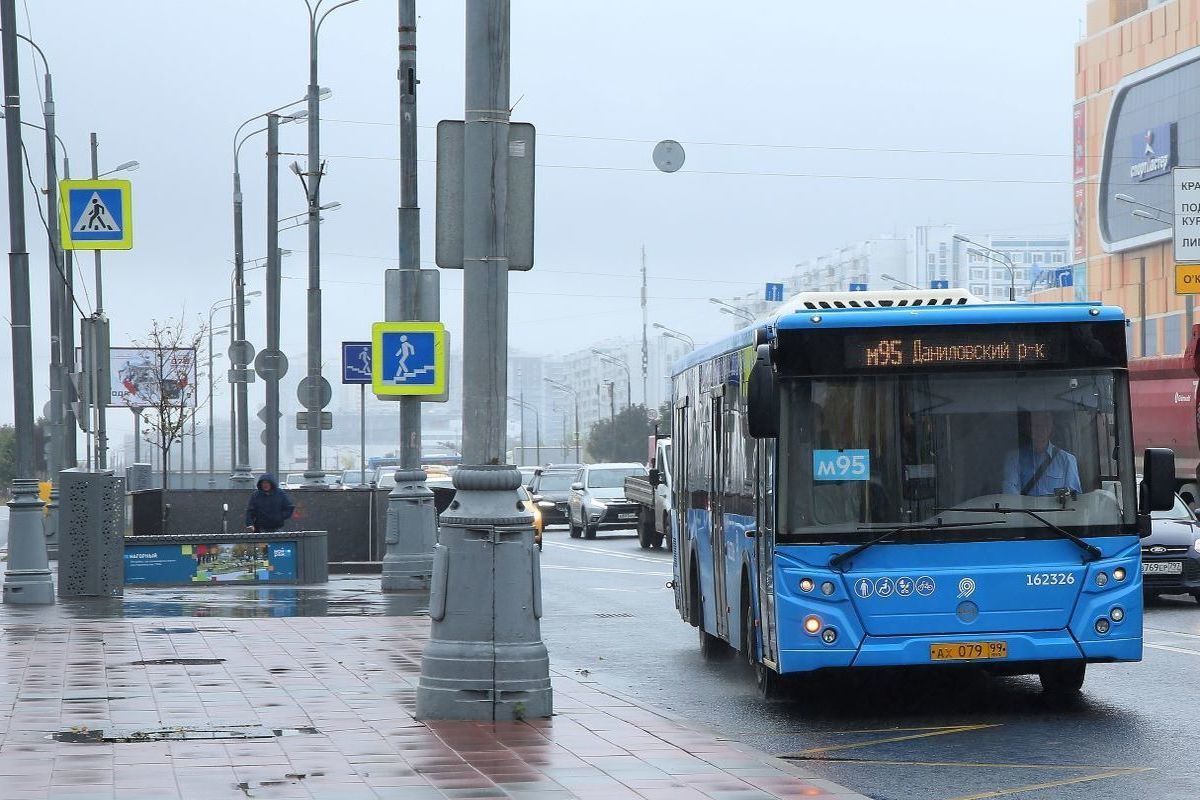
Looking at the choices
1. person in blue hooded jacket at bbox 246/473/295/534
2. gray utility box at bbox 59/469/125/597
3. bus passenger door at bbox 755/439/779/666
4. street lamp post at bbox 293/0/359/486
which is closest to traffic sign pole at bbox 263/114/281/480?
street lamp post at bbox 293/0/359/486

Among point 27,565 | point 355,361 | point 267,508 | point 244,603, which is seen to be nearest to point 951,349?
point 244,603

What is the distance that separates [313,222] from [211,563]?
10752 mm

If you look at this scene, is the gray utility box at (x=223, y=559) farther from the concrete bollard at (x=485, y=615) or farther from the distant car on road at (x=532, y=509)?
the concrete bollard at (x=485, y=615)

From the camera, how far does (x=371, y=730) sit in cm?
1086

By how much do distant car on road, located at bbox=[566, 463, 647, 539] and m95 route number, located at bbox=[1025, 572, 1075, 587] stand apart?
32.2 m

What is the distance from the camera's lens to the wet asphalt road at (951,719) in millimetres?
9742

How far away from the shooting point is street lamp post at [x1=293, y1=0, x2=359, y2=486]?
117 ft

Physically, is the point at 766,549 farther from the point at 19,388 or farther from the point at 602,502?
the point at 602,502

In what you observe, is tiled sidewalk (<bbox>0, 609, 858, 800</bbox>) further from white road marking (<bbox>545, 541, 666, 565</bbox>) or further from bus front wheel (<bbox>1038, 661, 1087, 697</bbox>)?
white road marking (<bbox>545, 541, 666, 565</bbox>)

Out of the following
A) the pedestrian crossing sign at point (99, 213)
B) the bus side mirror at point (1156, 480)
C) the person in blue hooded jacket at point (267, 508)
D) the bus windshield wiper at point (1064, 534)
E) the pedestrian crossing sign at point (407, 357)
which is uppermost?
the pedestrian crossing sign at point (99, 213)

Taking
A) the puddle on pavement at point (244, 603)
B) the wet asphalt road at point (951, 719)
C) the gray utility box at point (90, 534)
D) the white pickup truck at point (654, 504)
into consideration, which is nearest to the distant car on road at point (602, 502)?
the white pickup truck at point (654, 504)

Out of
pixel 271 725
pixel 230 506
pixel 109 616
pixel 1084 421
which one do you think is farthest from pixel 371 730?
pixel 230 506

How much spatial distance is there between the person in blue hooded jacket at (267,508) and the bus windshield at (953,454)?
668 inches

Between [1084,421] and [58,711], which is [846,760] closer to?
[1084,421]
